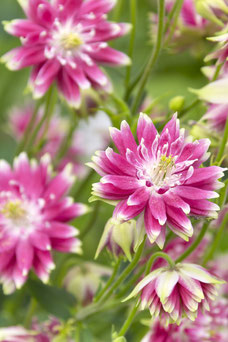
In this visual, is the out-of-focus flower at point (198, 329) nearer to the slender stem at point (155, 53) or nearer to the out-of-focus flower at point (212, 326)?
the out-of-focus flower at point (212, 326)

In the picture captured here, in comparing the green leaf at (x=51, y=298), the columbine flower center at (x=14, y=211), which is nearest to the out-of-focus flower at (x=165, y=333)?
the green leaf at (x=51, y=298)

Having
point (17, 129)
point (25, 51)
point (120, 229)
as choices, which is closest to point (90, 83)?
point (25, 51)

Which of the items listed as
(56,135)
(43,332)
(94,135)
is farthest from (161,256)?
(94,135)

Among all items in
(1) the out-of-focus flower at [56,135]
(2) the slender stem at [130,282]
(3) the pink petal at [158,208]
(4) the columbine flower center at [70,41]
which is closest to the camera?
(3) the pink petal at [158,208]

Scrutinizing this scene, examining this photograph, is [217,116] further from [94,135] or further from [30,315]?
[94,135]

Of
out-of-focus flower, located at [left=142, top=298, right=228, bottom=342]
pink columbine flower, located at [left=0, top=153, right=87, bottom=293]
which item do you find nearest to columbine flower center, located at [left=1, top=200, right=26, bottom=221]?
pink columbine flower, located at [left=0, top=153, right=87, bottom=293]

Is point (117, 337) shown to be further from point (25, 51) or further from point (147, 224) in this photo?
point (25, 51)
